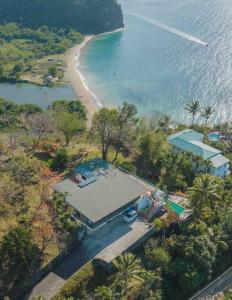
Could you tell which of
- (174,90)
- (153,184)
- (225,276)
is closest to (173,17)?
(174,90)

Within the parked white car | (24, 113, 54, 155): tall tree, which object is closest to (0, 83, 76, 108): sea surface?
(24, 113, 54, 155): tall tree

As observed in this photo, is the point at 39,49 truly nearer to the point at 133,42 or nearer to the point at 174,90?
the point at 133,42

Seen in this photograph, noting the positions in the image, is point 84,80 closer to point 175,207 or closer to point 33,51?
point 33,51

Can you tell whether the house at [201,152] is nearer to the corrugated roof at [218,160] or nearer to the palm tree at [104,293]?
the corrugated roof at [218,160]

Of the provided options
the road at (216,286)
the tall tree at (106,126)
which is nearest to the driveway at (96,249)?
the road at (216,286)

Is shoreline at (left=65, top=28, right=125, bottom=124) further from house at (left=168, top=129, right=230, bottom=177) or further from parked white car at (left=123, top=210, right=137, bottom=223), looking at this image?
parked white car at (left=123, top=210, right=137, bottom=223)

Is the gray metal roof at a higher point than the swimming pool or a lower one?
higher
